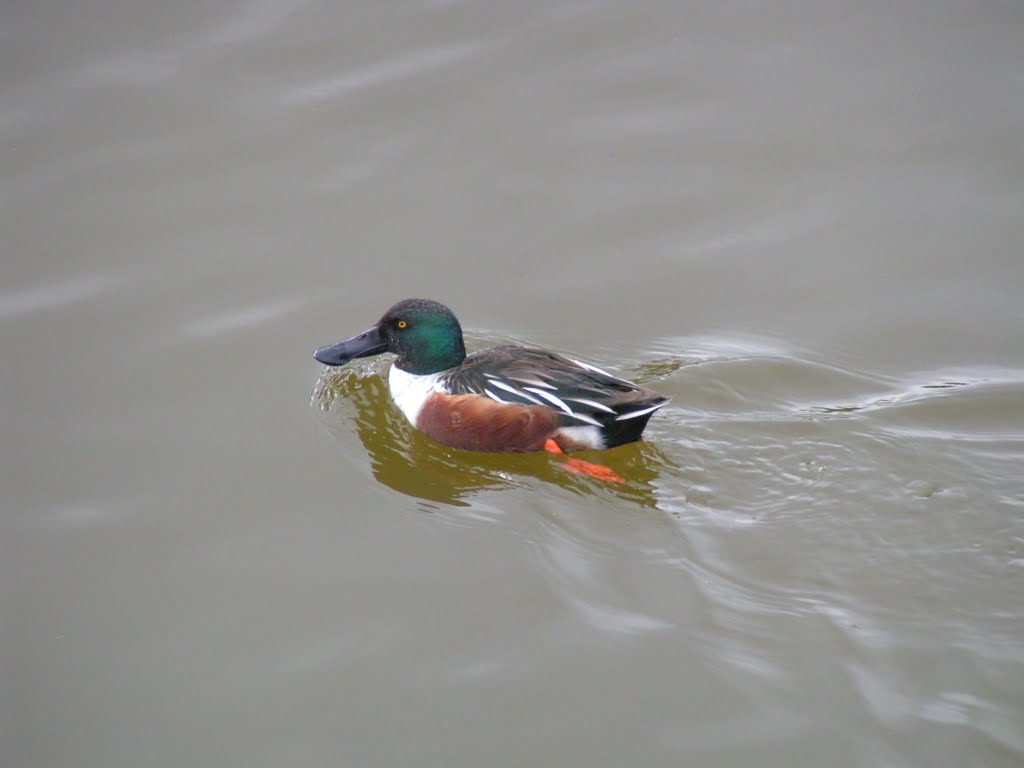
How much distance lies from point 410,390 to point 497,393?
76 centimetres

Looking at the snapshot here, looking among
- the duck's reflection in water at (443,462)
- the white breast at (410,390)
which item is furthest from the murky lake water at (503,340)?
the white breast at (410,390)

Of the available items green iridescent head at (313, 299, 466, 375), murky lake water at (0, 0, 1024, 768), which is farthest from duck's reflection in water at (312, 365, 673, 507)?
green iridescent head at (313, 299, 466, 375)

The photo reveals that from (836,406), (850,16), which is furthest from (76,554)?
(850,16)

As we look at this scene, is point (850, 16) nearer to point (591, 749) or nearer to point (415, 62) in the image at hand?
point (415, 62)

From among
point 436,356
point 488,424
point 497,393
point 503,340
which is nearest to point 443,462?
point 488,424

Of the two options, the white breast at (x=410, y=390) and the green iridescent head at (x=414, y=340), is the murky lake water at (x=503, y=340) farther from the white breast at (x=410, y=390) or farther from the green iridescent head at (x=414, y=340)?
the green iridescent head at (x=414, y=340)

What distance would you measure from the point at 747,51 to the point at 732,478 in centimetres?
497

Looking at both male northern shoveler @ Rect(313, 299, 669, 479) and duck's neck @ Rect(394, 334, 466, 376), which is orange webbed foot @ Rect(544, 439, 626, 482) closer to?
male northern shoveler @ Rect(313, 299, 669, 479)

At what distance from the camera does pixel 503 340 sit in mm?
7828

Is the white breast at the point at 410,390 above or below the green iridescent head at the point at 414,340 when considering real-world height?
below

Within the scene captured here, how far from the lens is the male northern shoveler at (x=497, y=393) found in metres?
6.79

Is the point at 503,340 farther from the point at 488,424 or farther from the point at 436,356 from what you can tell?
the point at 488,424

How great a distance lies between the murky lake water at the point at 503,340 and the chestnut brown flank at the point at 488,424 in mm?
170

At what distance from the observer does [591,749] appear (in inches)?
188
